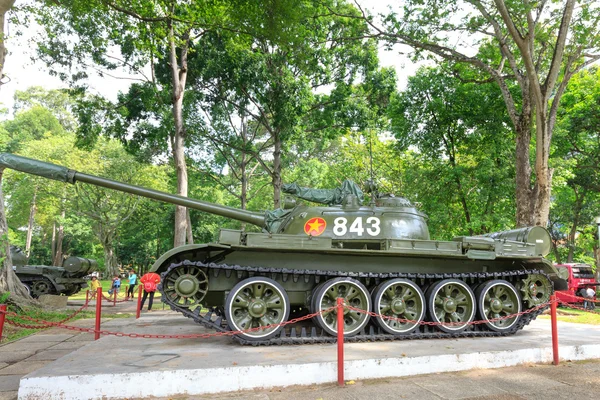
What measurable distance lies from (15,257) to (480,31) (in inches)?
783

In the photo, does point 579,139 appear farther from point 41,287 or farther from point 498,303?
point 41,287

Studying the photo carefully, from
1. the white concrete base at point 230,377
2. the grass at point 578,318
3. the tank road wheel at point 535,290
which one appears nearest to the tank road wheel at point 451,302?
the tank road wheel at point 535,290

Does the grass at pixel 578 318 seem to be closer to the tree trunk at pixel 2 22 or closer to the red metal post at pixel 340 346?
the red metal post at pixel 340 346

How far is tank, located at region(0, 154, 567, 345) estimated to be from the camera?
715 cm

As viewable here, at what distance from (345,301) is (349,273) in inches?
19.8

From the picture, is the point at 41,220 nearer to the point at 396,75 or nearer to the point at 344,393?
the point at 396,75

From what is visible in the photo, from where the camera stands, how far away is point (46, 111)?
44.5 m

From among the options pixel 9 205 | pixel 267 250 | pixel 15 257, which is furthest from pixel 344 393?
pixel 9 205

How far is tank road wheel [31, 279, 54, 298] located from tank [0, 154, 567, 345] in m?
11.4

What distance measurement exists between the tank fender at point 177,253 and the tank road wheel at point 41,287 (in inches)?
530

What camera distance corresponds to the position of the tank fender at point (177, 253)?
6.94 metres

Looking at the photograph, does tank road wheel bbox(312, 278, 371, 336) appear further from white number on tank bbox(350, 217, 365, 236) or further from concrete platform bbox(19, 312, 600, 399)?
white number on tank bbox(350, 217, 365, 236)

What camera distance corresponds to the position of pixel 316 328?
7684 millimetres

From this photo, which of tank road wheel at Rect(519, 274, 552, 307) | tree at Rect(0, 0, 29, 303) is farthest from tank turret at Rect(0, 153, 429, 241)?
tree at Rect(0, 0, 29, 303)
